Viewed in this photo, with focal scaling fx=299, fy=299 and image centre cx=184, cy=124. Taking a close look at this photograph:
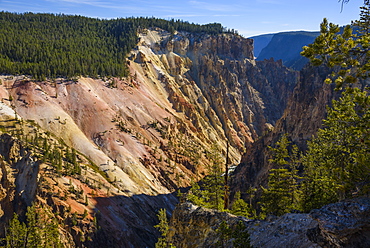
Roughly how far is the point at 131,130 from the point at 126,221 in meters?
35.2

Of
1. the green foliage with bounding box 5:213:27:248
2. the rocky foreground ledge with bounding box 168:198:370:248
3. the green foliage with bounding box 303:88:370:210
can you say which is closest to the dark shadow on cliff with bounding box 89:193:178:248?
the green foliage with bounding box 5:213:27:248

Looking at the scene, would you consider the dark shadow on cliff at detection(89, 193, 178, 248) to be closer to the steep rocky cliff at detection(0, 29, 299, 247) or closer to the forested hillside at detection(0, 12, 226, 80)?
the steep rocky cliff at detection(0, 29, 299, 247)

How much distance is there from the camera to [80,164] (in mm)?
67312

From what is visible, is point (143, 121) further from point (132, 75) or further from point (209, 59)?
point (209, 59)

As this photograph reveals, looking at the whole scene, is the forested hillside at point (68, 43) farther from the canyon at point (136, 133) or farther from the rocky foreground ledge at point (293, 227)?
the rocky foreground ledge at point (293, 227)

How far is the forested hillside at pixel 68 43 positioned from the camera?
9634 centimetres

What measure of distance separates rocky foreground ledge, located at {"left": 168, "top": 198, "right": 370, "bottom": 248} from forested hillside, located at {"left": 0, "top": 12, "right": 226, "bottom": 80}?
79379 mm

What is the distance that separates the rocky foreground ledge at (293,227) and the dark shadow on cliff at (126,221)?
2898 centimetres

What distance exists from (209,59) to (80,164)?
100629mm

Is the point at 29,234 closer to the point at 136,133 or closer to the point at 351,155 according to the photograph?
the point at 351,155

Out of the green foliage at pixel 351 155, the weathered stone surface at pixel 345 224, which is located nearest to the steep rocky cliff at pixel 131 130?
the green foliage at pixel 351 155

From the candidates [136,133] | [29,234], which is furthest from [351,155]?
[136,133]

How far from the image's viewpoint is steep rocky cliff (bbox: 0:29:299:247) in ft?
184

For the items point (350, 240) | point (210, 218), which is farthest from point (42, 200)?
point (350, 240)
